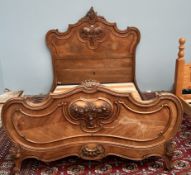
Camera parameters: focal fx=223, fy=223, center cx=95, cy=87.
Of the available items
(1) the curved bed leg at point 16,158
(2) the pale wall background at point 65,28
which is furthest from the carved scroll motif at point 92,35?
(1) the curved bed leg at point 16,158

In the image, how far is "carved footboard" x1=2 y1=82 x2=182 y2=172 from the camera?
5.59 feet

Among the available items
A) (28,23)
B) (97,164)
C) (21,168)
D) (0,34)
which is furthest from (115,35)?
(21,168)

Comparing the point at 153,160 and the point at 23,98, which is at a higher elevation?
the point at 23,98

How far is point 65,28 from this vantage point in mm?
3164

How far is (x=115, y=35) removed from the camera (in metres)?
3.13

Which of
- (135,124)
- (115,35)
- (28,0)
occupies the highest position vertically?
(28,0)

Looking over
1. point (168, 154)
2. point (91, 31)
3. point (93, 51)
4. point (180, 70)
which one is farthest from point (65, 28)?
point (168, 154)

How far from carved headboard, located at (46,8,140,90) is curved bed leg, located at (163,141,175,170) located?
1.62 metres

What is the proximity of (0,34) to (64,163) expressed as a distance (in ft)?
6.97

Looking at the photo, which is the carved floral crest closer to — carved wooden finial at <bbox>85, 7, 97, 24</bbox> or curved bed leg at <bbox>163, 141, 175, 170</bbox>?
carved wooden finial at <bbox>85, 7, 97, 24</bbox>

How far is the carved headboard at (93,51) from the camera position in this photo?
10.1 feet

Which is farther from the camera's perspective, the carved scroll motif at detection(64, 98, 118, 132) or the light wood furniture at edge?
the light wood furniture at edge

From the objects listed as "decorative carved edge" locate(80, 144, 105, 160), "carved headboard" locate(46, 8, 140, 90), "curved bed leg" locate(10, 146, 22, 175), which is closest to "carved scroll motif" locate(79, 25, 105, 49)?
"carved headboard" locate(46, 8, 140, 90)

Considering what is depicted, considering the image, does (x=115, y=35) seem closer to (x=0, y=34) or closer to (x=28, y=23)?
(x=28, y=23)
